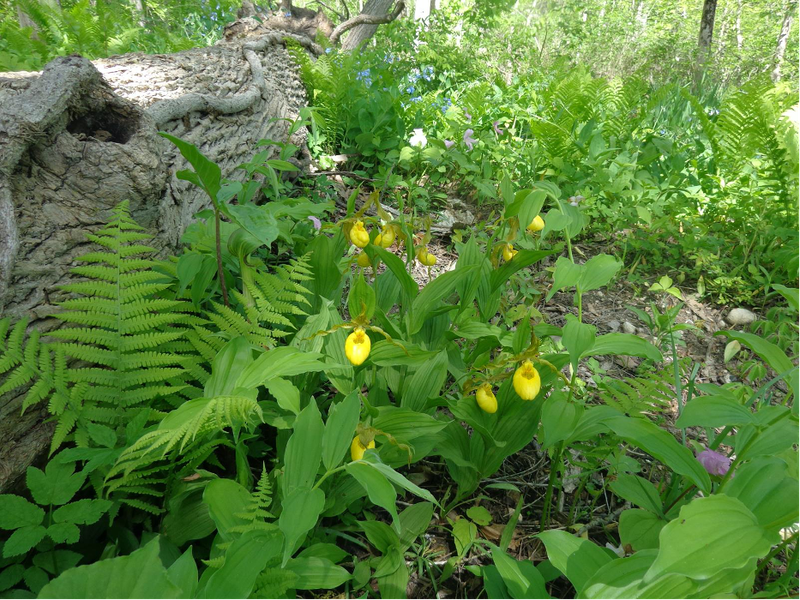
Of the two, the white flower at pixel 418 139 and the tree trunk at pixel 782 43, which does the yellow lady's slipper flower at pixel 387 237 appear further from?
the tree trunk at pixel 782 43

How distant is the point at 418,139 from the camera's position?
369cm

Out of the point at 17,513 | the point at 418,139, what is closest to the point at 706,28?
the point at 418,139

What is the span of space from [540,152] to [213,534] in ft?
11.3

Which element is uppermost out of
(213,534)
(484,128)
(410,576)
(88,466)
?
(484,128)

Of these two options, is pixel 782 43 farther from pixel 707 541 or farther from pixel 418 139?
pixel 707 541

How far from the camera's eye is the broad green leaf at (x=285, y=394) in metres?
1.28

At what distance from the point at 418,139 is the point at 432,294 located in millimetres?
2448

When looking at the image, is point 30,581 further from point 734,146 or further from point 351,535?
point 734,146

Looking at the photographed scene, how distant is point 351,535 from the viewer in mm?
1546

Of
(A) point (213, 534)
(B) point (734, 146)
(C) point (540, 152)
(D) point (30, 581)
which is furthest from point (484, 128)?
(D) point (30, 581)

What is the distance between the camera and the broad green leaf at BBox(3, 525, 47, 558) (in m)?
1.05

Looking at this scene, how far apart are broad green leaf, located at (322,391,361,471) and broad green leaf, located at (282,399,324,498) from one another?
25mm

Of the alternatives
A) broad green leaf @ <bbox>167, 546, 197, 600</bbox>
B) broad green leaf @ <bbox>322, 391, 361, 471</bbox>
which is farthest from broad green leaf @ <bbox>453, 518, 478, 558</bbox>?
broad green leaf @ <bbox>167, 546, 197, 600</bbox>

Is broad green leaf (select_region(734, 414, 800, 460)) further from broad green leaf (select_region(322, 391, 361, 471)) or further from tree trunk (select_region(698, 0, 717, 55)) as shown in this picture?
tree trunk (select_region(698, 0, 717, 55))
